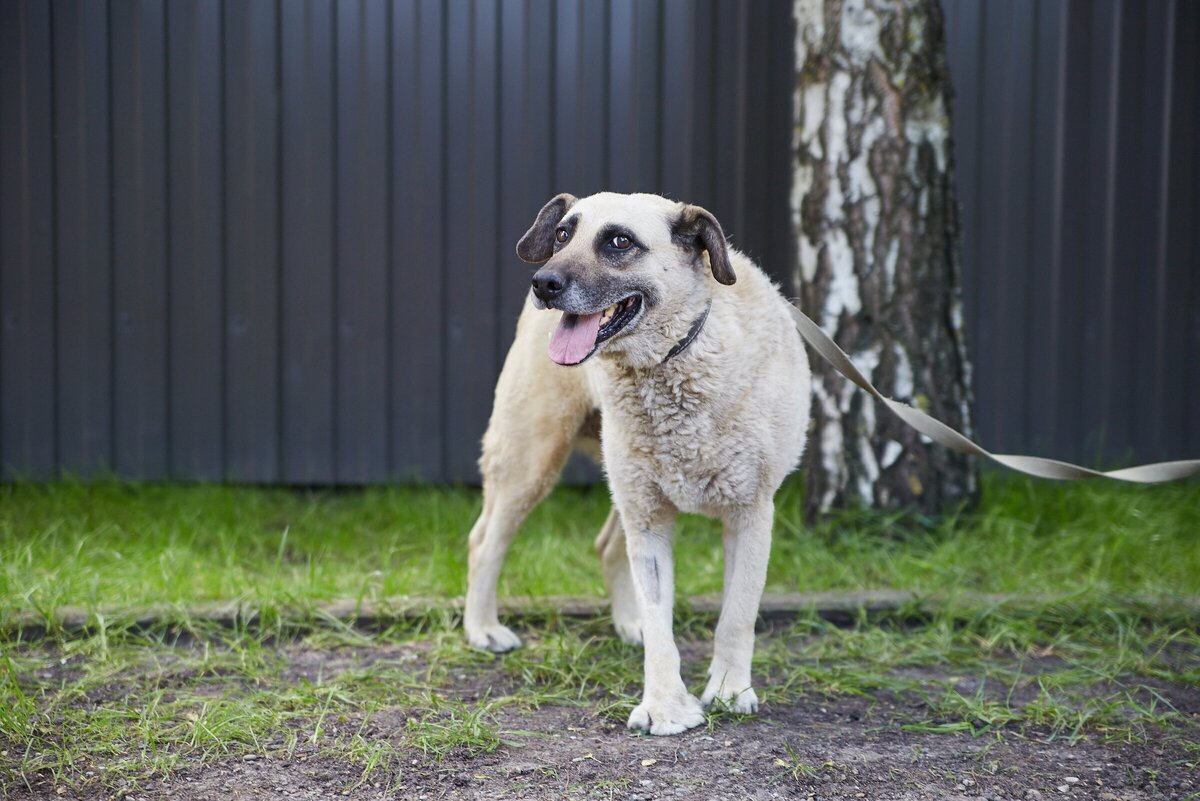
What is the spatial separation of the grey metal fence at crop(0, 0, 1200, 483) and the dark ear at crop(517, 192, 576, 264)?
2852 millimetres

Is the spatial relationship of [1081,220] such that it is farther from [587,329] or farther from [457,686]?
[457,686]

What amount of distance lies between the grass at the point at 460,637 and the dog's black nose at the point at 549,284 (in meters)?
1.17

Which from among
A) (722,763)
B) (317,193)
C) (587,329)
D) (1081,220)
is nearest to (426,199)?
(317,193)

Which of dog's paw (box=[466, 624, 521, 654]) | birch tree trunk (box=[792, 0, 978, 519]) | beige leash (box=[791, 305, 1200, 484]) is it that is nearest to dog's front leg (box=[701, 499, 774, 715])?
beige leash (box=[791, 305, 1200, 484])

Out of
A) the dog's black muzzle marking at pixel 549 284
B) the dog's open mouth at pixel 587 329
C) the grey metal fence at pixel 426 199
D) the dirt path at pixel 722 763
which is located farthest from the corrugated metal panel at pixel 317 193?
the dog's black muzzle marking at pixel 549 284

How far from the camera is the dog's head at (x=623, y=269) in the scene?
2.85m

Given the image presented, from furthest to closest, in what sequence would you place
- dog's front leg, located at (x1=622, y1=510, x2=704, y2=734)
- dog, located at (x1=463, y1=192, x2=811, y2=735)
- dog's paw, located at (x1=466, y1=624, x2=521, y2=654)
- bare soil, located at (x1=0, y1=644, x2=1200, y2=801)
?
dog's paw, located at (x1=466, y1=624, x2=521, y2=654) < dog's front leg, located at (x1=622, y1=510, x2=704, y2=734) < dog, located at (x1=463, y1=192, x2=811, y2=735) < bare soil, located at (x1=0, y1=644, x2=1200, y2=801)

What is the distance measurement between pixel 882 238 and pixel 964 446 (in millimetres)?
1713

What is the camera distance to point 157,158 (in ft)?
19.6

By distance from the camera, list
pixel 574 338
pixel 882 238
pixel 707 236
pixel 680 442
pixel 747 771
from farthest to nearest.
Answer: pixel 882 238 → pixel 680 442 → pixel 707 236 → pixel 574 338 → pixel 747 771

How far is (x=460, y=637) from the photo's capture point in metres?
3.89

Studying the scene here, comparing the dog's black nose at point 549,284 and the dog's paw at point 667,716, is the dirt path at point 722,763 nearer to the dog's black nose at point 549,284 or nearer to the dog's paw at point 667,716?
the dog's paw at point 667,716

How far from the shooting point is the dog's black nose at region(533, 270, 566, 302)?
280 cm

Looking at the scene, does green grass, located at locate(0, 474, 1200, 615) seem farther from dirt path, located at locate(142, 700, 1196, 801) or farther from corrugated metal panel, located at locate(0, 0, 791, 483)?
dirt path, located at locate(142, 700, 1196, 801)
